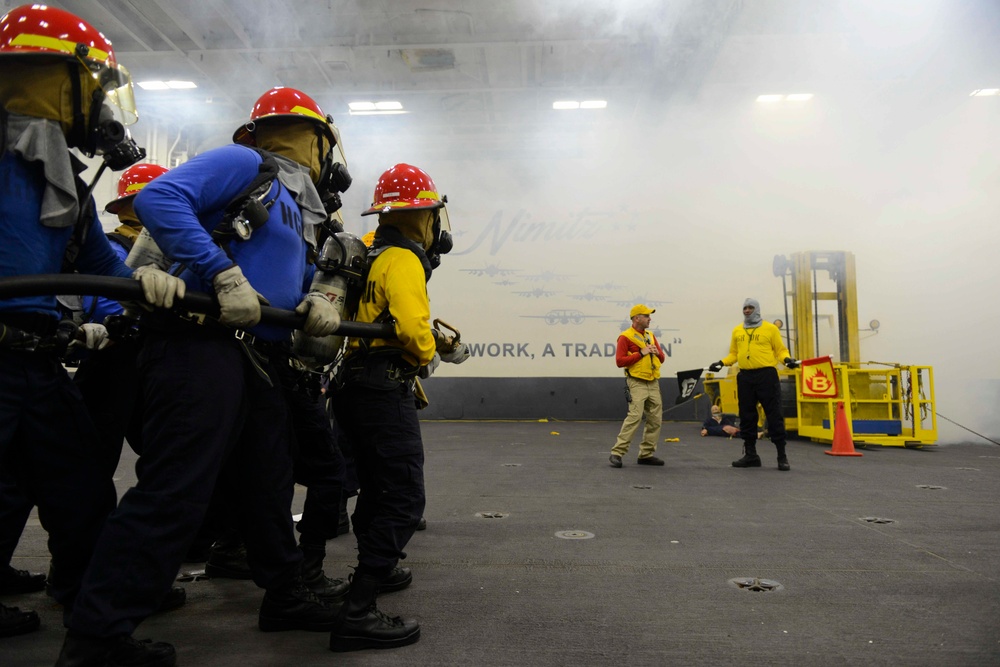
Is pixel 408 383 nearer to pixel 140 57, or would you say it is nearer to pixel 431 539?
pixel 431 539

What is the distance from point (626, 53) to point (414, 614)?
9657mm

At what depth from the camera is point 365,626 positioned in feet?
5.84

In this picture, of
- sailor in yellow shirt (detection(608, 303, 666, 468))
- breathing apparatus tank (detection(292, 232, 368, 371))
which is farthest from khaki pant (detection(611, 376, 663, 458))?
breathing apparatus tank (detection(292, 232, 368, 371))

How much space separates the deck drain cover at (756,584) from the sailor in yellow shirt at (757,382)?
3509 mm

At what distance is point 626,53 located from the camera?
970 cm

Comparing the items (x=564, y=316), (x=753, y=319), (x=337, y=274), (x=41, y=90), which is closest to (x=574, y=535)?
(x=337, y=274)

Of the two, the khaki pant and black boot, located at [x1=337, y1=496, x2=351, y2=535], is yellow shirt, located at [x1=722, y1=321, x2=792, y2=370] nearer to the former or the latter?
the khaki pant

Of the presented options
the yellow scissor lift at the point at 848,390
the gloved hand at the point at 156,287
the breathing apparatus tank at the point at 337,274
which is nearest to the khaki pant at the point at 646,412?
the yellow scissor lift at the point at 848,390

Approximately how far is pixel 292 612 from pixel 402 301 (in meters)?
1.04

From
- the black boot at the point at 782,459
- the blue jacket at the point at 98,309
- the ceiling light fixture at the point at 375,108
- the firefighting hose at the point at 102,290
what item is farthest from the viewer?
the ceiling light fixture at the point at 375,108

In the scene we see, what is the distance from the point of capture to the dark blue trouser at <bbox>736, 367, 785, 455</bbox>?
5.71 meters

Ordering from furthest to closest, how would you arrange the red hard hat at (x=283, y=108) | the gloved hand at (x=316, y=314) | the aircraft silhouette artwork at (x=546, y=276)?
the aircraft silhouette artwork at (x=546, y=276)
the red hard hat at (x=283, y=108)
the gloved hand at (x=316, y=314)

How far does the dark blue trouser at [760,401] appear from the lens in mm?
5707

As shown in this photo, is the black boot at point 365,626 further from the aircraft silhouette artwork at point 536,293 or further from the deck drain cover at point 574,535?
the aircraft silhouette artwork at point 536,293
